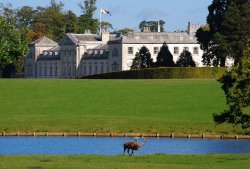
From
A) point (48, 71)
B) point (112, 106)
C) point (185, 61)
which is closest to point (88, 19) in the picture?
point (48, 71)

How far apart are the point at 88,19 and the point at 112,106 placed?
121270 millimetres

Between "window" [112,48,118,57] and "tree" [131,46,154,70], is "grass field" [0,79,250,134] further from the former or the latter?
"window" [112,48,118,57]

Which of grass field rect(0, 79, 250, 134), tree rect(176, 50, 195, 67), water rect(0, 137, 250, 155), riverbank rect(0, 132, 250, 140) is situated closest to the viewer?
water rect(0, 137, 250, 155)

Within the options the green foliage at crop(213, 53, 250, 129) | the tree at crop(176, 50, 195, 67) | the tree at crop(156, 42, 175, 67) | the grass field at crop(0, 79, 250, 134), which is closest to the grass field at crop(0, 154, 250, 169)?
the green foliage at crop(213, 53, 250, 129)

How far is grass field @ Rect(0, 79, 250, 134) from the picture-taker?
184 ft

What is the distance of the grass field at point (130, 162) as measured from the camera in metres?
29.7

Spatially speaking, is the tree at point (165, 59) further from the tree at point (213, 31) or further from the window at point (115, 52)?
the window at point (115, 52)

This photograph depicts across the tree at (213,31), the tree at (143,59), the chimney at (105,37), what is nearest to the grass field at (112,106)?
the tree at (213,31)

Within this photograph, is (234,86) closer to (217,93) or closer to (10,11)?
(217,93)

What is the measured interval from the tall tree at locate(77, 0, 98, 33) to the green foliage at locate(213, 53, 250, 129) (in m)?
143

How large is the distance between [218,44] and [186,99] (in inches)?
1295

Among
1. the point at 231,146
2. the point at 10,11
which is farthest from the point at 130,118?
the point at 10,11

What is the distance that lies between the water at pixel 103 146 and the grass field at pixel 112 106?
183 inches

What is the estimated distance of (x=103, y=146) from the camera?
45.5m
